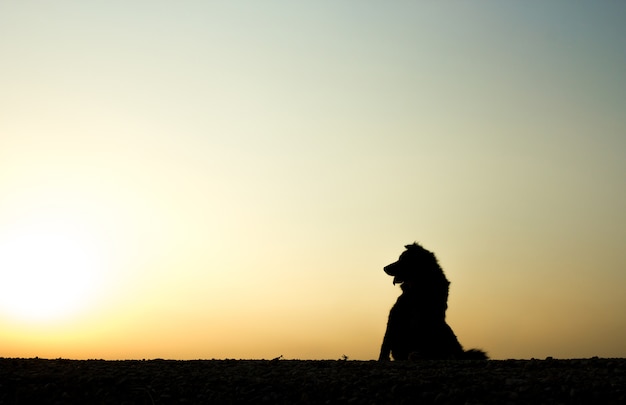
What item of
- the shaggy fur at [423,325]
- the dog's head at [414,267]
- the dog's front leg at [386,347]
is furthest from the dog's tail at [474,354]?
the dog's head at [414,267]

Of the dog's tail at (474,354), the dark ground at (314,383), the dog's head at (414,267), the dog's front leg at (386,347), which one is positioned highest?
the dog's head at (414,267)

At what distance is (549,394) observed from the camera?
7.83m

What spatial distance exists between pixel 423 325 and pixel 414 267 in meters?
1.70

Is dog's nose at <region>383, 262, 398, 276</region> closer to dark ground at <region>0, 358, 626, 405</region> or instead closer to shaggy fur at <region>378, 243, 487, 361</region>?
shaggy fur at <region>378, 243, 487, 361</region>

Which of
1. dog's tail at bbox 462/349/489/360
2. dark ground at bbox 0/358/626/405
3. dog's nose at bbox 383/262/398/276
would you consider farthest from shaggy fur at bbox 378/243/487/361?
dark ground at bbox 0/358/626/405

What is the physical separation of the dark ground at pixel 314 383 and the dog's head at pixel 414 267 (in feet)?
20.1

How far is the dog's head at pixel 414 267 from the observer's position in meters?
16.3

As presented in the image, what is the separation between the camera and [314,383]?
8.56 meters

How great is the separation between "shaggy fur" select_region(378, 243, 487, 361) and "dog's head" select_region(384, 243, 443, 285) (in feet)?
0.08

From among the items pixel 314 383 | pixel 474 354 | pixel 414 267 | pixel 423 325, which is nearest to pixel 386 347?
pixel 423 325

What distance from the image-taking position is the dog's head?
16.3m

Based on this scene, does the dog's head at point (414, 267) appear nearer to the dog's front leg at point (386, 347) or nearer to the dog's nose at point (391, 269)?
the dog's nose at point (391, 269)

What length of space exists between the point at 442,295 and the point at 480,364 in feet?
Result: 18.8

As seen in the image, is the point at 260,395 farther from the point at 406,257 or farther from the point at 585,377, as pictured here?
the point at 406,257
